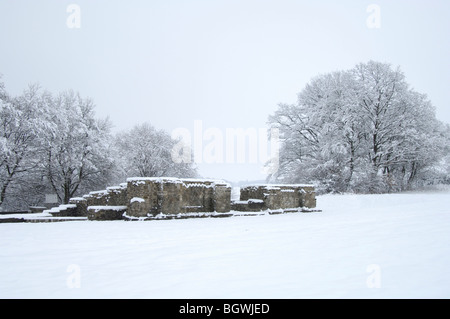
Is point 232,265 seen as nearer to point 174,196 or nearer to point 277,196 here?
point 174,196

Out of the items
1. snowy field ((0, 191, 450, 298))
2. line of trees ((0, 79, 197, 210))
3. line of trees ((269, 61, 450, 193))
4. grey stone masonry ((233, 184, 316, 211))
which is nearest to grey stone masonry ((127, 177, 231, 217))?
grey stone masonry ((233, 184, 316, 211))

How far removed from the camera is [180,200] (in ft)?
37.7

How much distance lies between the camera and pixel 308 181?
25.4 meters

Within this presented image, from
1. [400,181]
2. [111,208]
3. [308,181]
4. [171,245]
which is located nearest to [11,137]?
[111,208]

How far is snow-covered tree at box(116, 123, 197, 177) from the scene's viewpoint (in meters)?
35.7

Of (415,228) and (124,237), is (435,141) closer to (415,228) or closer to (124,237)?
(415,228)

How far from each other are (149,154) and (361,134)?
77.0ft

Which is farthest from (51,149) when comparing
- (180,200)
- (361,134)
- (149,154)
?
(361,134)

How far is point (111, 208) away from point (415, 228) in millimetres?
9856

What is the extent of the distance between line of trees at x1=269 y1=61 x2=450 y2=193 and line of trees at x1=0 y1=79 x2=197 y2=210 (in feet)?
54.7

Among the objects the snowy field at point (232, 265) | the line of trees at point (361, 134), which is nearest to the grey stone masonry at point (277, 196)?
the snowy field at point (232, 265)

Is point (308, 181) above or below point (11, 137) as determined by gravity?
below

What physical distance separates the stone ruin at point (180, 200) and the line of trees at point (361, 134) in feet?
33.0
